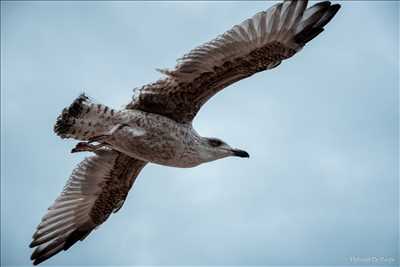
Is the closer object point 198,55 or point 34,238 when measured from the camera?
point 198,55

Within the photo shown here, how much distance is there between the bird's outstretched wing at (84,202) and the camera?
35.0ft

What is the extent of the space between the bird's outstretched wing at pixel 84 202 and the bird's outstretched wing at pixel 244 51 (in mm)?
1723

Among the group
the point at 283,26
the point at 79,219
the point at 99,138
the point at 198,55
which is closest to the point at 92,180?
the point at 79,219

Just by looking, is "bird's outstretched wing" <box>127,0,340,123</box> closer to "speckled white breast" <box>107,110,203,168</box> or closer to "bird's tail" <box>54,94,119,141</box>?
"speckled white breast" <box>107,110,203,168</box>

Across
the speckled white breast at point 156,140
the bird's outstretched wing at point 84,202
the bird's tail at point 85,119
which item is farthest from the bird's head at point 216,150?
the bird's outstretched wing at point 84,202

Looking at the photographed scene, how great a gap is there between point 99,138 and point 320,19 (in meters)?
3.12

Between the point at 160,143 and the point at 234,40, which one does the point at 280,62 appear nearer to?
the point at 234,40

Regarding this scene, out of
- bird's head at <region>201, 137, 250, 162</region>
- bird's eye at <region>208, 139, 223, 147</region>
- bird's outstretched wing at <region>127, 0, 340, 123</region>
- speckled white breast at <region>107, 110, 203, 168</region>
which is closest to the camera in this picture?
bird's outstretched wing at <region>127, 0, 340, 123</region>

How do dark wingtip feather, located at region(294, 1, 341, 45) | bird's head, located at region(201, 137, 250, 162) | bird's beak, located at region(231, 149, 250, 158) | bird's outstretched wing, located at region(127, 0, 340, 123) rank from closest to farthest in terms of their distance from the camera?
1. bird's outstretched wing, located at region(127, 0, 340, 123)
2. dark wingtip feather, located at region(294, 1, 341, 45)
3. bird's head, located at region(201, 137, 250, 162)
4. bird's beak, located at region(231, 149, 250, 158)

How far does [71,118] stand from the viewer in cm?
937

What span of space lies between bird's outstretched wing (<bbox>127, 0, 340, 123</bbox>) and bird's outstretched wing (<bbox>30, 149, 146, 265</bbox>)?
67.9 inches

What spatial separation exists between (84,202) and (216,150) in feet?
8.10

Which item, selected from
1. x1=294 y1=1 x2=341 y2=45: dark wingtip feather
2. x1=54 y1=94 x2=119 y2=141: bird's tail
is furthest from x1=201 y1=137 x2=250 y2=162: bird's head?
x1=294 y1=1 x2=341 y2=45: dark wingtip feather

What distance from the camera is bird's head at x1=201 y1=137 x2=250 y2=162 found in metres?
9.50
